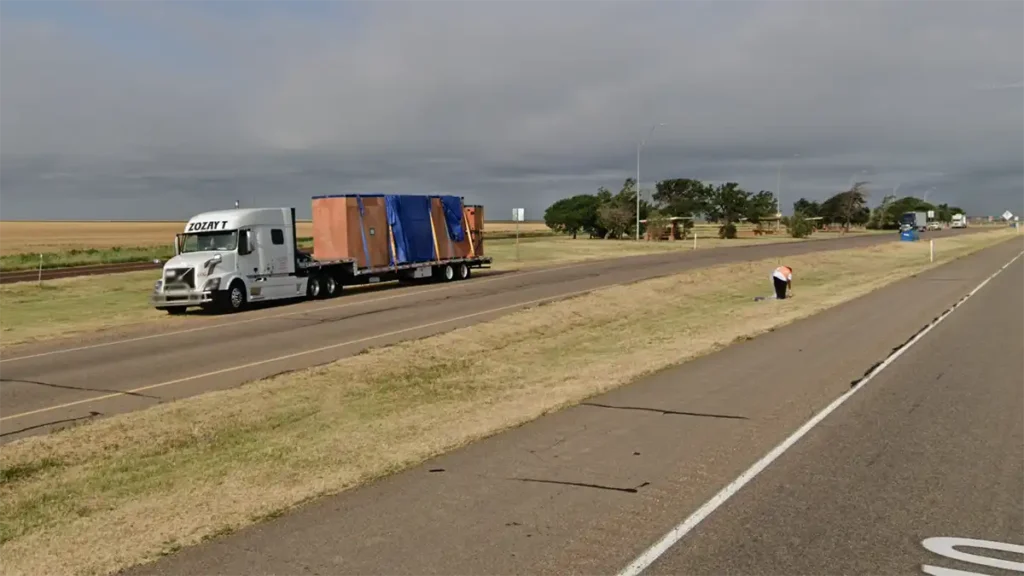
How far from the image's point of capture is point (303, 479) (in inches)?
319

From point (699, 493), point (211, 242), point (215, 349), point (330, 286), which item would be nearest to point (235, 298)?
point (211, 242)

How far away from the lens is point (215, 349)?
735 inches

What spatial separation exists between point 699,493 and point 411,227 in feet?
94.4

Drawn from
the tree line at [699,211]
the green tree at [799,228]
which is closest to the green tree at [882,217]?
the tree line at [699,211]

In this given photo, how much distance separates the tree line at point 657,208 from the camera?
85.7 m

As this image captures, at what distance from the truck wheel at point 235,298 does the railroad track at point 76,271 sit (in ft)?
50.0

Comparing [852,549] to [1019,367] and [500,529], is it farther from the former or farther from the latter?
[1019,367]

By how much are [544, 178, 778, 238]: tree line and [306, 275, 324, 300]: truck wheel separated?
53833 millimetres

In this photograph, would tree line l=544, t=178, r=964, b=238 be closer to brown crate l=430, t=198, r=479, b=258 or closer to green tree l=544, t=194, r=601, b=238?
green tree l=544, t=194, r=601, b=238

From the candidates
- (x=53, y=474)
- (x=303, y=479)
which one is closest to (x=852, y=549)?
(x=303, y=479)

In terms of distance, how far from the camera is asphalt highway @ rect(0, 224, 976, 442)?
43.5 ft

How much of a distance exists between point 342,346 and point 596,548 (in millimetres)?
13098

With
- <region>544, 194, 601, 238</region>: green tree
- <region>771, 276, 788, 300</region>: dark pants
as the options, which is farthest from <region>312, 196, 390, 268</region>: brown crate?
<region>544, 194, 601, 238</region>: green tree

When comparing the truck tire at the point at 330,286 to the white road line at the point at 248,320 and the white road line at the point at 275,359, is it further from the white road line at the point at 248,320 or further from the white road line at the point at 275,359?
the white road line at the point at 275,359
